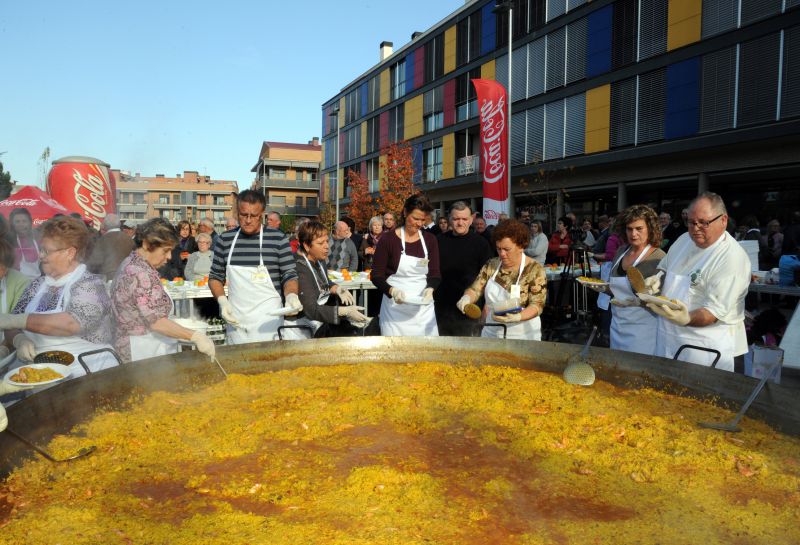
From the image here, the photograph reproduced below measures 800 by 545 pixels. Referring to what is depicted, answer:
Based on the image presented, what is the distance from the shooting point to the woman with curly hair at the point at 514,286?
371 cm

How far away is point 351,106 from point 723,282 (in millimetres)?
37197

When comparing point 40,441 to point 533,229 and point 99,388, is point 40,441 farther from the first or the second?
point 533,229

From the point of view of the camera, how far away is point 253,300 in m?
3.98

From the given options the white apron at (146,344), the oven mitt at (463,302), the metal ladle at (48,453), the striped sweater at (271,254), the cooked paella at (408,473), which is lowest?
the cooked paella at (408,473)

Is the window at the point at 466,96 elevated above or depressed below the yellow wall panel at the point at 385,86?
below

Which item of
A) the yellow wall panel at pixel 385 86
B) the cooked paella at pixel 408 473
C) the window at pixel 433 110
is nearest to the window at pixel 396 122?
the yellow wall panel at pixel 385 86

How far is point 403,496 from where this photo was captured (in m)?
1.70

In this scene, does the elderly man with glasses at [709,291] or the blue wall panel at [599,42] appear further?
the blue wall panel at [599,42]

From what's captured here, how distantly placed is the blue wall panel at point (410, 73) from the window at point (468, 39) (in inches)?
185

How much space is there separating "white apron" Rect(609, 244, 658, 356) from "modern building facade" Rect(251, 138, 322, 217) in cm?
5388

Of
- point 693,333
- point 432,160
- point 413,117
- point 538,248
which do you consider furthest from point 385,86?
point 693,333

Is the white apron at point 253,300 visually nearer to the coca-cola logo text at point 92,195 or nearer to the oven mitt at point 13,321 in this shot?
the oven mitt at point 13,321

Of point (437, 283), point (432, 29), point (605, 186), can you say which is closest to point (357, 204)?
point (432, 29)

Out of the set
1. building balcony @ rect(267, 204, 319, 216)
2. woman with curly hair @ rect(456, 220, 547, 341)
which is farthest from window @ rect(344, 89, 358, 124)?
woman with curly hair @ rect(456, 220, 547, 341)
